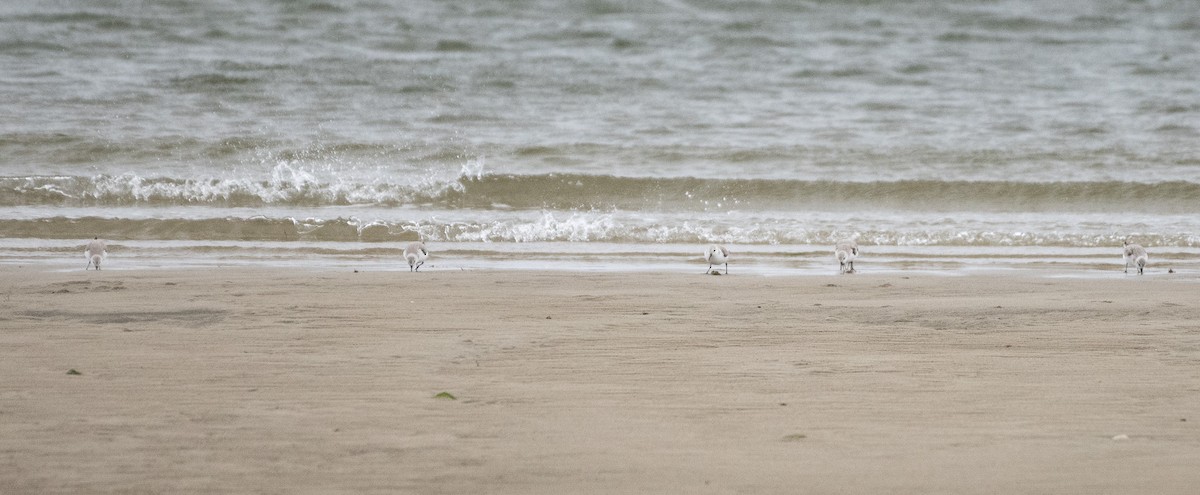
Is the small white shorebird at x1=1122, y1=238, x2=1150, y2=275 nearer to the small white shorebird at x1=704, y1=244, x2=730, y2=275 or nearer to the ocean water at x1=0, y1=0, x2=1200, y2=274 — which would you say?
the ocean water at x1=0, y1=0, x2=1200, y2=274

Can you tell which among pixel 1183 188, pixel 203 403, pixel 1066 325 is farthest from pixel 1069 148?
pixel 203 403

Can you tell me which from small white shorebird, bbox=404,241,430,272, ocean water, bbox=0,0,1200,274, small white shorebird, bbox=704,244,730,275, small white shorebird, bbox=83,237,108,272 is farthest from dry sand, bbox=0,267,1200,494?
ocean water, bbox=0,0,1200,274

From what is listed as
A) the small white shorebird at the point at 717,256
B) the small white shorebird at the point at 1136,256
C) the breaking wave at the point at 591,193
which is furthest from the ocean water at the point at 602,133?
the small white shorebird at the point at 717,256

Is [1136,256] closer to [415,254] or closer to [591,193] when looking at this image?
[415,254]

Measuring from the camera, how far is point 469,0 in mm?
23375

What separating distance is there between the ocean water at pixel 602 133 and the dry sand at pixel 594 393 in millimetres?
2715

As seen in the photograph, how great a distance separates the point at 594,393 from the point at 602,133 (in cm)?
1232

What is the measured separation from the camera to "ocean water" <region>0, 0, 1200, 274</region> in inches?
435

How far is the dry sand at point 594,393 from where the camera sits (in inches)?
125

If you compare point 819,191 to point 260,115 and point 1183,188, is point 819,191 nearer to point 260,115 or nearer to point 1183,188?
point 1183,188

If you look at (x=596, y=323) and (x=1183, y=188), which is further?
(x=1183, y=188)

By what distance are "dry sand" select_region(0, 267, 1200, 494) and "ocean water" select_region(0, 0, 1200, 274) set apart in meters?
2.71

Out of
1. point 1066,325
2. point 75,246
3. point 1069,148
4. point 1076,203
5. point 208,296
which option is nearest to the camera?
point 1066,325

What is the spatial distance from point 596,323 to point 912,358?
160 centimetres
